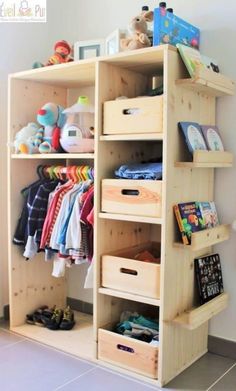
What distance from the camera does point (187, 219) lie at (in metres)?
1.98

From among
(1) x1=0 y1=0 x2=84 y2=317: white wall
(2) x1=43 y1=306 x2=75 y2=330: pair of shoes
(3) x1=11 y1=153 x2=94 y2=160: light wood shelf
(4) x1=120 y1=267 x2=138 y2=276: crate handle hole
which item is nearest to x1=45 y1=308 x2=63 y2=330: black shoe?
(2) x1=43 y1=306 x2=75 y2=330: pair of shoes

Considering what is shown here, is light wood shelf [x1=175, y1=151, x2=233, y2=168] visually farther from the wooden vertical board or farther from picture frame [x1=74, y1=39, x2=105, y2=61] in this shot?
picture frame [x1=74, y1=39, x2=105, y2=61]

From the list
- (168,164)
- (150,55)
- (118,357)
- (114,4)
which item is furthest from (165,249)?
(114,4)

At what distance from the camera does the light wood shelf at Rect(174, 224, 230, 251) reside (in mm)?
1936

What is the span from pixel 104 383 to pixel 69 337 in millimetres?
523

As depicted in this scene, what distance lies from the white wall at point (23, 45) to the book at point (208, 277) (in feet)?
4.11

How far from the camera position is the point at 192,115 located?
208 cm

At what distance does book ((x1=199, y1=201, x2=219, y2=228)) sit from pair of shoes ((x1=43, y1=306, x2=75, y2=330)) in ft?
3.47

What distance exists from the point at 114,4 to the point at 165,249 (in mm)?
1554

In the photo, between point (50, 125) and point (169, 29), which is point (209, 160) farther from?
point (50, 125)

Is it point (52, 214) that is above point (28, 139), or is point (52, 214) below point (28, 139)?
below

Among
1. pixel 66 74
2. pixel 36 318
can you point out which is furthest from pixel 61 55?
pixel 36 318

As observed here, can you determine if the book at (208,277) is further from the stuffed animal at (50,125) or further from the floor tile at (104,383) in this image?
the stuffed animal at (50,125)

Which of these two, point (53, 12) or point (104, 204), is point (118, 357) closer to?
point (104, 204)
